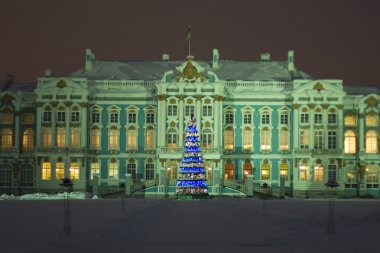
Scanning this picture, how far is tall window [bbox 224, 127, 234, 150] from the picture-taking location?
74750 mm

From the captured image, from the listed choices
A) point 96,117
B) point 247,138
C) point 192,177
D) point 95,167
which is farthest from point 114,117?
point 192,177

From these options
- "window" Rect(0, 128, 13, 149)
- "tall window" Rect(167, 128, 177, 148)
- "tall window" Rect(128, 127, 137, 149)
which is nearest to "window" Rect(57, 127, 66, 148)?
"window" Rect(0, 128, 13, 149)

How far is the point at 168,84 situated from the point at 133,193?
12775mm

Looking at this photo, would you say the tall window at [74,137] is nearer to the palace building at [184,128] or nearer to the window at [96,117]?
the palace building at [184,128]

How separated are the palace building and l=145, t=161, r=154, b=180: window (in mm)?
116

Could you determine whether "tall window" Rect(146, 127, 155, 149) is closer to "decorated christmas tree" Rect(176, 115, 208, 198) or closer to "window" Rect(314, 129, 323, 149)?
"decorated christmas tree" Rect(176, 115, 208, 198)

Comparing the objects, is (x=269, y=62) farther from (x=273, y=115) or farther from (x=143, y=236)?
(x=143, y=236)

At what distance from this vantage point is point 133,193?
6494 centimetres

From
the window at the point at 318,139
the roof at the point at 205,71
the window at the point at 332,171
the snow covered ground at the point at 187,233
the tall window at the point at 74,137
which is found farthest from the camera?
the roof at the point at 205,71

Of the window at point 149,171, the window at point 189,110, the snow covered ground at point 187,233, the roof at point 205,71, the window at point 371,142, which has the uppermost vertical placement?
the roof at point 205,71

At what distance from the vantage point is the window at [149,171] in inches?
2926

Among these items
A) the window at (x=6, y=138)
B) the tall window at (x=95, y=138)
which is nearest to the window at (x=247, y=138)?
the tall window at (x=95, y=138)

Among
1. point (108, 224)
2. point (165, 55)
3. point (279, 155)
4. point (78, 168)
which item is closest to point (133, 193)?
point (78, 168)

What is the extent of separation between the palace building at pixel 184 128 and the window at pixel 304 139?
0.10 m
